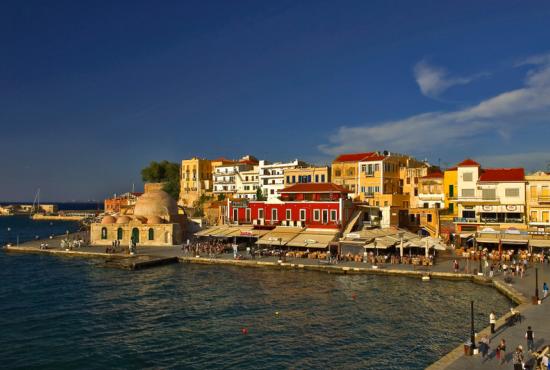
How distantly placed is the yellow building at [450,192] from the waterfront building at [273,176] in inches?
1094

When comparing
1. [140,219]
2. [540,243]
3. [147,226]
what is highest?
[140,219]

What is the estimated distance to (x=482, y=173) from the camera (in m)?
59.3

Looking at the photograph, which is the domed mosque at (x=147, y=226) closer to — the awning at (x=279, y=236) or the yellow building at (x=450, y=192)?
the awning at (x=279, y=236)

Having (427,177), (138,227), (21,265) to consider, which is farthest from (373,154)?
(21,265)

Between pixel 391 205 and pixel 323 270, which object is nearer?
pixel 323 270

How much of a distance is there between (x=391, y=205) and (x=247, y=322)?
125 feet

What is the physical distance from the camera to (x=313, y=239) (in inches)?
2096

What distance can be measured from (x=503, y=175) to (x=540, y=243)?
10.4m

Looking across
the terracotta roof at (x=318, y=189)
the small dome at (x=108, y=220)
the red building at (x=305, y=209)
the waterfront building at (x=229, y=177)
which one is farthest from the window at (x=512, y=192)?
the small dome at (x=108, y=220)

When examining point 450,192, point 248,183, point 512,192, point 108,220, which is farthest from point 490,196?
point 108,220

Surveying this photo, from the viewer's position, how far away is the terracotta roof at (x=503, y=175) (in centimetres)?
5444

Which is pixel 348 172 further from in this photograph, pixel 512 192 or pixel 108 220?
pixel 108 220

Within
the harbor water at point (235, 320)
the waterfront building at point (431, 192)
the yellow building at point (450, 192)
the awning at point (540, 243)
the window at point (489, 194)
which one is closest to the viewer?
the harbor water at point (235, 320)

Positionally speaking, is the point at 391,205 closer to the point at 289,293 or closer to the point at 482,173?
the point at 482,173
